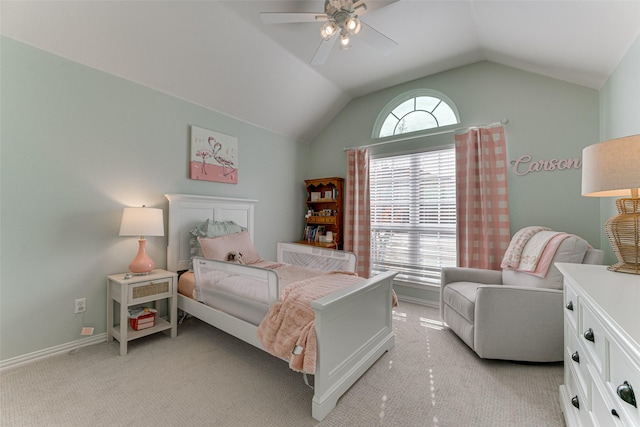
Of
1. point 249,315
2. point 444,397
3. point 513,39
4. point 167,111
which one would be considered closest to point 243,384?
point 249,315

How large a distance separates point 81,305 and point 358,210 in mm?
3137

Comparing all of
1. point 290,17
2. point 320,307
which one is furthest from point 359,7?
point 320,307

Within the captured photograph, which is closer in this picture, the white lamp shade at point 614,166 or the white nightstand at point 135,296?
the white lamp shade at point 614,166

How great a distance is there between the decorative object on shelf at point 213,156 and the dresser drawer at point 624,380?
10.9ft

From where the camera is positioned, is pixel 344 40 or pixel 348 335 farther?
pixel 344 40

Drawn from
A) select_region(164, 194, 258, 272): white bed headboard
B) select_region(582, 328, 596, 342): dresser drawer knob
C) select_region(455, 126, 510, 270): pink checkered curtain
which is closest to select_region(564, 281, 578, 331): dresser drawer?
select_region(582, 328, 596, 342): dresser drawer knob

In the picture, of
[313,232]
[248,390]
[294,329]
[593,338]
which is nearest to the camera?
[593,338]

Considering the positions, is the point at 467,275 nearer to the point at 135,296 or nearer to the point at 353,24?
the point at 353,24

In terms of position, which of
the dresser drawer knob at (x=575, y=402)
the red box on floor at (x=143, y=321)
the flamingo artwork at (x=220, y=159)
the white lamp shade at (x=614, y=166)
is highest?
the flamingo artwork at (x=220, y=159)

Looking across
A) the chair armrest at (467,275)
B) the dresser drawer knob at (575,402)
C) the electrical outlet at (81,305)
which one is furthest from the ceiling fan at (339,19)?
the electrical outlet at (81,305)

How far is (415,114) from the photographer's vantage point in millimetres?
3543

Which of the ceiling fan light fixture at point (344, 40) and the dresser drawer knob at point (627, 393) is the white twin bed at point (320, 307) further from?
the ceiling fan light fixture at point (344, 40)

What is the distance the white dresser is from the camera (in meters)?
0.67

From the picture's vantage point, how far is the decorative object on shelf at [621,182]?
1184 mm
